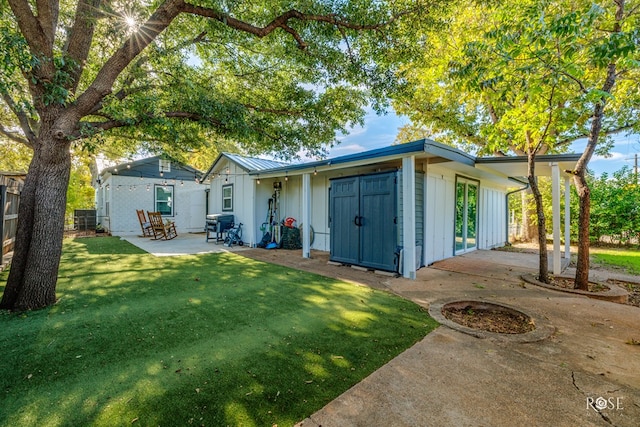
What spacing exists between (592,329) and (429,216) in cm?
364

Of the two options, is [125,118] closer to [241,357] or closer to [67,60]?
[67,60]

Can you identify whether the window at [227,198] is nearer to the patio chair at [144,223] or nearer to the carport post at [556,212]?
the patio chair at [144,223]

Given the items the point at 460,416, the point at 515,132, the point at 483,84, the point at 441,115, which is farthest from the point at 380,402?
the point at 441,115

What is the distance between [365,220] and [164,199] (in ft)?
38.6

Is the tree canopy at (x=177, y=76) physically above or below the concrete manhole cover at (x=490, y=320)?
above

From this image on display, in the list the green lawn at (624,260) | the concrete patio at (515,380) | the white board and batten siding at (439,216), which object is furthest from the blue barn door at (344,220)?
the green lawn at (624,260)

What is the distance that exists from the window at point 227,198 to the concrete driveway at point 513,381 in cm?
927

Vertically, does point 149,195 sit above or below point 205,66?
below

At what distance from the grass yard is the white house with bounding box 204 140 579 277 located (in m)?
1.43

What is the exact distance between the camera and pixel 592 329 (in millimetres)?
3010

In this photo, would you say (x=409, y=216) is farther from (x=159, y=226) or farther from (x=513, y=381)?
(x=159, y=226)

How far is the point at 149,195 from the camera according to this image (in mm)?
13117

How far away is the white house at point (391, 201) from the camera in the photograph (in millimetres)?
5234

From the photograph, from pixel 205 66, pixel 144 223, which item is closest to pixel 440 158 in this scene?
pixel 205 66
